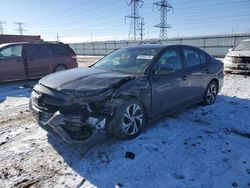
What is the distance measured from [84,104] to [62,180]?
1051 millimetres

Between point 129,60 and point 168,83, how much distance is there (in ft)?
3.05

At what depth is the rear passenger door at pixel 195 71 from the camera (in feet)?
17.2

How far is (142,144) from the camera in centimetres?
389

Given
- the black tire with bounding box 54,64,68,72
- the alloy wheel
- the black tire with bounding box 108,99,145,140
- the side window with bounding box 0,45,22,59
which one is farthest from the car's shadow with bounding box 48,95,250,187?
the black tire with bounding box 54,64,68,72

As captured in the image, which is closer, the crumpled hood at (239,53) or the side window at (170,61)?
the side window at (170,61)

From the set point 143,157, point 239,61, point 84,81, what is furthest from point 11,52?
point 239,61

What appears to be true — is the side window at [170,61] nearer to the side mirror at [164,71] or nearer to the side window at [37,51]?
the side mirror at [164,71]

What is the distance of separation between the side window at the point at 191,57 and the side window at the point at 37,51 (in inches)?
269

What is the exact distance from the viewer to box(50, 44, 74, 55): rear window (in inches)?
412

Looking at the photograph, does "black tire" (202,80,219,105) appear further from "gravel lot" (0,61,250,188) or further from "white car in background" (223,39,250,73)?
"white car in background" (223,39,250,73)

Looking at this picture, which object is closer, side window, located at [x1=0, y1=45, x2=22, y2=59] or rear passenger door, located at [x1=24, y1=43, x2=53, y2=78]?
side window, located at [x1=0, y1=45, x2=22, y2=59]

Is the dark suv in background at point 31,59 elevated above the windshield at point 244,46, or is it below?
below

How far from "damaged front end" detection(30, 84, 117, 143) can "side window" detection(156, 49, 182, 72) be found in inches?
56.3

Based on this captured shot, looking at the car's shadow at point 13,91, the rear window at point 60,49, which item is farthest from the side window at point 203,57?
the rear window at point 60,49
